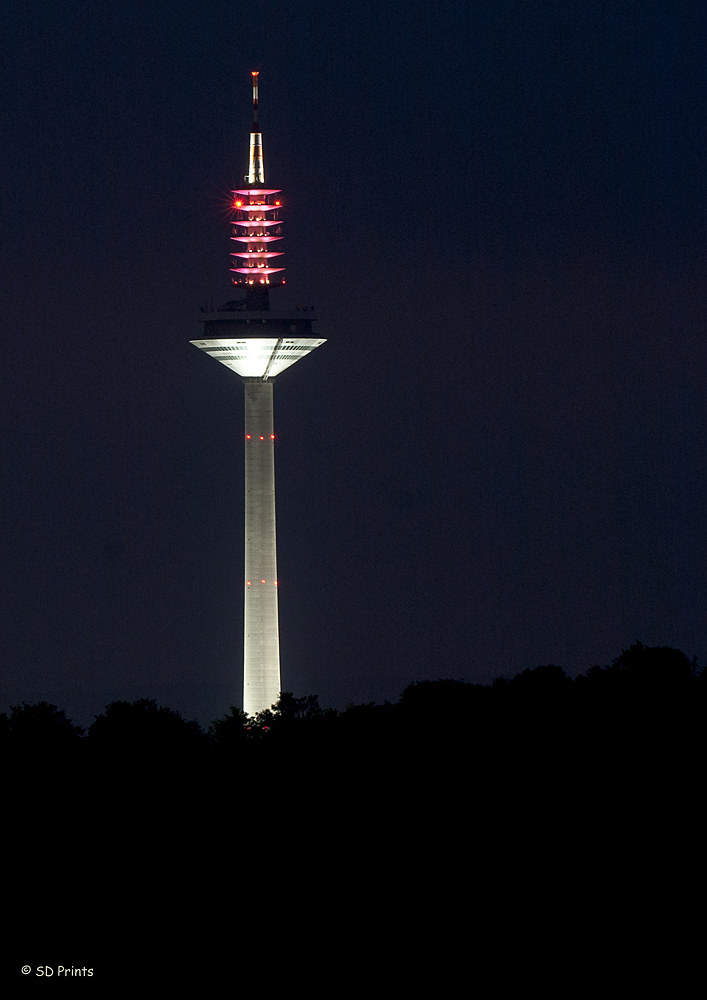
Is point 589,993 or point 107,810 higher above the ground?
point 107,810

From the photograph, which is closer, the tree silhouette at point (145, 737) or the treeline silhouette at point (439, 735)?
the treeline silhouette at point (439, 735)

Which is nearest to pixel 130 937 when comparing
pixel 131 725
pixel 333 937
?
pixel 333 937

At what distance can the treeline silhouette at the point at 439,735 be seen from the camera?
135 m

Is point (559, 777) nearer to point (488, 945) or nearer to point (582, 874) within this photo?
point (582, 874)

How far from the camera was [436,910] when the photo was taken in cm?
11400

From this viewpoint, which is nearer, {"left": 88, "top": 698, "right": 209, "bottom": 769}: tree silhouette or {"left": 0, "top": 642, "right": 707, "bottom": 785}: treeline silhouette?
{"left": 0, "top": 642, "right": 707, "bottom": 785}: treeline silhouette

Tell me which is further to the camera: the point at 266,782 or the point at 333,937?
the point at 266,782

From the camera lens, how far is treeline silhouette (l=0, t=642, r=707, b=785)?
135 meters

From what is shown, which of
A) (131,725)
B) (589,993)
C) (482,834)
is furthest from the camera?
(131,725)

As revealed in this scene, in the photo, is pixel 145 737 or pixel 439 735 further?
pixel 145 737

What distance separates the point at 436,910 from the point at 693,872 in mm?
10723

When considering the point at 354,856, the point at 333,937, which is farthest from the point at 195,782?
the point at 333,937

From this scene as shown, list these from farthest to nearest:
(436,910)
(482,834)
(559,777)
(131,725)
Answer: (131,725), (559,777), (482,834), (436,910)

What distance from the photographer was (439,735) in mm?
142750
